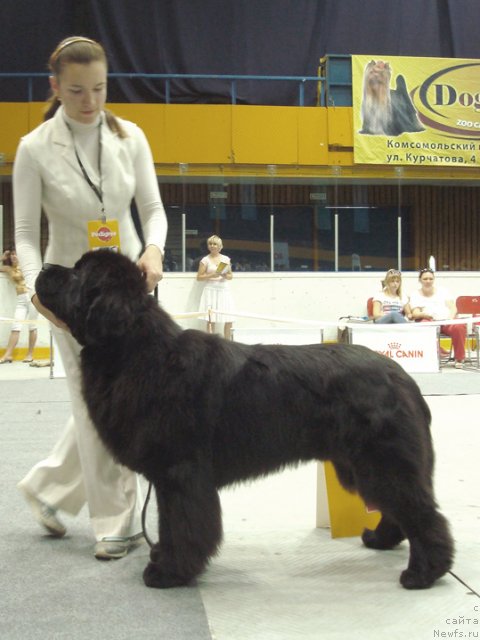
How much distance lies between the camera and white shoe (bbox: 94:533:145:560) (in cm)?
279

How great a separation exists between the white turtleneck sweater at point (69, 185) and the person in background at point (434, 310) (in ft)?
24.4

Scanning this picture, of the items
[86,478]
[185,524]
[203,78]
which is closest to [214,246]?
[203,78]

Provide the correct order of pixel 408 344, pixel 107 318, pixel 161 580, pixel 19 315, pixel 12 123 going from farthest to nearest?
pixel 12 123 < pixel 19 315 < pixel 408 344 < pixel 161 580 < pixel 107 318

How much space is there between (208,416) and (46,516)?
1038mm

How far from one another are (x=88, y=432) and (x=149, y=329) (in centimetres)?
59

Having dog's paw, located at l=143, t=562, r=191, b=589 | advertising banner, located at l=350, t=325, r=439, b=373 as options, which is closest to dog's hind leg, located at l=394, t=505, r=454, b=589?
dog's paw, located at l=143, t=562, r=191, b=589

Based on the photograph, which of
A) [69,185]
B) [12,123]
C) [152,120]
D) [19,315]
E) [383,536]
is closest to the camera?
[69,185]

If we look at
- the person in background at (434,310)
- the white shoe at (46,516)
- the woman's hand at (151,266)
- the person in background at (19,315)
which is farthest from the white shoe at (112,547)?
the person in background at (19,315)

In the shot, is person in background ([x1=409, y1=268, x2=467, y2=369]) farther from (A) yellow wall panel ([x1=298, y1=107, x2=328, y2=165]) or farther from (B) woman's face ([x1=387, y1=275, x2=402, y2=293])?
(A) yellow wall panel ([x1=298, y1=107, x2=328, y2=165])

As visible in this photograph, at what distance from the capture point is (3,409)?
21.0 feet

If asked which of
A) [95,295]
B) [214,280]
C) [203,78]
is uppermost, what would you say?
[203,78]

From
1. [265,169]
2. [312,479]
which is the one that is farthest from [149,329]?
[265,169]

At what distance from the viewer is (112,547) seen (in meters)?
2.80

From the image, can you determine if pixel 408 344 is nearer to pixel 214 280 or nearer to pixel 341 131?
pixel 214 280
